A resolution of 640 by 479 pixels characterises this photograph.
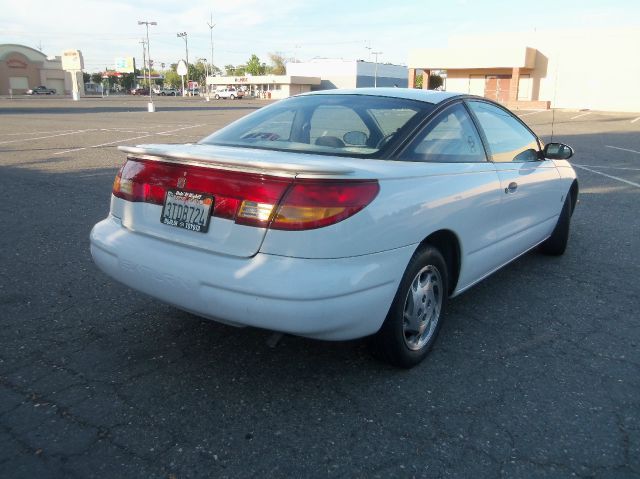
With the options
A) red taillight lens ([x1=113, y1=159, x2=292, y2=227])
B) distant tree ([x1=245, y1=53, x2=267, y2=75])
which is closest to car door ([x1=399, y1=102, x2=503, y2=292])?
red taillight lens ([x1=113, y1=159, x2=292, y2=227])

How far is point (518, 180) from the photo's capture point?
411cm

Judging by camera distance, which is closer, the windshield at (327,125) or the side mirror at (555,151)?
the windshield at (327,125)


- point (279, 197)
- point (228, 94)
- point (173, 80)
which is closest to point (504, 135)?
point (279, 197)

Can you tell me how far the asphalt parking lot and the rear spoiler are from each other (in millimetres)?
1120

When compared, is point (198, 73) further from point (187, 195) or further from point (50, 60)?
point (187, 195)

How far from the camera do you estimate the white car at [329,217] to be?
2.60m

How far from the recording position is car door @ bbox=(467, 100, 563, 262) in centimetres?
397

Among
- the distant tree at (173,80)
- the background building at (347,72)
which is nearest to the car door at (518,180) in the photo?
the background building at (347,72)

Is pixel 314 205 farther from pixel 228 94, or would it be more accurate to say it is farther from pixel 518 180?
pixel 228 94

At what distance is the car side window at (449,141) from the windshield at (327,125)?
0.12 meters

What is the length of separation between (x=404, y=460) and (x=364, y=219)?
1.09 m

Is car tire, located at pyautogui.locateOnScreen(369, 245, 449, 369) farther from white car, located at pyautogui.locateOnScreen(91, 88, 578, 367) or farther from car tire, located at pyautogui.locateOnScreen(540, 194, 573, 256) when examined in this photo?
car tire, located at pyautogui.locateOnScreen(540, 194, 573, 256)

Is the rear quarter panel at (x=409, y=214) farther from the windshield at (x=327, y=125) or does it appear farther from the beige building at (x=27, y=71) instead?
the beige building at (x=27, y=71)

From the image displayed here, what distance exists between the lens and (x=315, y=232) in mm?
2576
